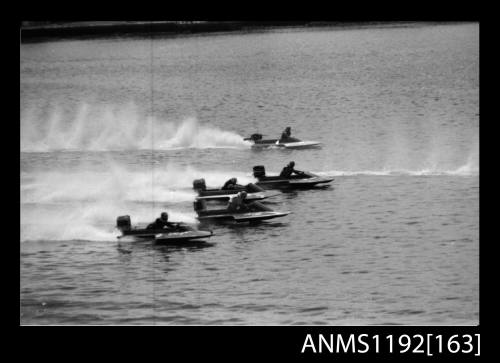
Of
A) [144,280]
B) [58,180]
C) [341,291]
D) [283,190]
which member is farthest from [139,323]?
[283,190]

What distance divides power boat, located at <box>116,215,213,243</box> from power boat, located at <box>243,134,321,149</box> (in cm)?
295

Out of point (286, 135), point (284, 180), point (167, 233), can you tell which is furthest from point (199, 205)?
point (286, 135)

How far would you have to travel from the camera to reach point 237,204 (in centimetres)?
2300

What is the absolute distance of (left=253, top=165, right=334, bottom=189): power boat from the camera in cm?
2388

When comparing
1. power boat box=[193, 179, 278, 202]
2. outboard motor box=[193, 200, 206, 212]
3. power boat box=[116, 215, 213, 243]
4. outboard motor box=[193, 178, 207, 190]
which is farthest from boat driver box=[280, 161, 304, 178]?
power boat box=[116, 215, 213, 243]

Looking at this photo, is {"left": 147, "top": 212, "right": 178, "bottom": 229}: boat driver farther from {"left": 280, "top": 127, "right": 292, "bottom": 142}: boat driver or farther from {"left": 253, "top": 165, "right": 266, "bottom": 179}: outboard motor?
{"left": 280, "top": 127, "right": 292, "bottom": 142}: boat driver

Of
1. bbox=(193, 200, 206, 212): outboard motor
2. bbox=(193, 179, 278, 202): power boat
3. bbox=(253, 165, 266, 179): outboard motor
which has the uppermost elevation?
bbox=(253, 165, 266, 179): outboard motor

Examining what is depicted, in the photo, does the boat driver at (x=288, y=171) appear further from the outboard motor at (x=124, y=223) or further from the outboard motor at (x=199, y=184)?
the outboard motor at (x=124, y=223)

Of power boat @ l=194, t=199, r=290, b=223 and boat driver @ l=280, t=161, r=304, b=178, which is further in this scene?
boat driver @ l=280, t=161, r=304, b=178

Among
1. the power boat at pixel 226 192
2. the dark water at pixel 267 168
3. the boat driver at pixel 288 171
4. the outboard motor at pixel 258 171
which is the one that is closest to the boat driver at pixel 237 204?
the power boat at pixel 226 192

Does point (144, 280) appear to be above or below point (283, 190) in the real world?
below
